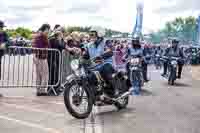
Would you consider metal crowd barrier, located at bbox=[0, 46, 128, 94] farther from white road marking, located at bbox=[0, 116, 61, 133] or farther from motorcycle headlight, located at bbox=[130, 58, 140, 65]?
white road marking, located at bbox=[0, 116, 61, 133]

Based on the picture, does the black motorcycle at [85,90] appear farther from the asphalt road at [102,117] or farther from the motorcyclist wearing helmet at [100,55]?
the asphalt road at [102,117]

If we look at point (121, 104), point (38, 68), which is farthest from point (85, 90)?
point (38, 68)

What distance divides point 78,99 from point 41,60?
362 cm

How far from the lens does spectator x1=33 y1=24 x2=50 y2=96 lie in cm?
1130

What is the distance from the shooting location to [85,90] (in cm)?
812

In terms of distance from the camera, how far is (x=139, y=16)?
3597 centimetres

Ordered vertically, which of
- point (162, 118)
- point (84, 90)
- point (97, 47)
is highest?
point (97, 47)

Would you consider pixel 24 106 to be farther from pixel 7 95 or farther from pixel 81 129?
pixel 81 129

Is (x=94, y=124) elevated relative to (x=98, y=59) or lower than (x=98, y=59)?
lower

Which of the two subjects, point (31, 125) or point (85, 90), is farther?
point (85, 90)

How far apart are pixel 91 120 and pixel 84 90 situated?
559 mm

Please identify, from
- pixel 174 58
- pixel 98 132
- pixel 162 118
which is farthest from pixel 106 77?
pixel 174 58

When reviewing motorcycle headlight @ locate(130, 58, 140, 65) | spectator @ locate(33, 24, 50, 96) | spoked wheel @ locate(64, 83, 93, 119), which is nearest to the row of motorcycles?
spoked wheel @ locate(64, 83, 93, 119)

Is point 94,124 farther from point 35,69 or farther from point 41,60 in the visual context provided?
point 35,69
